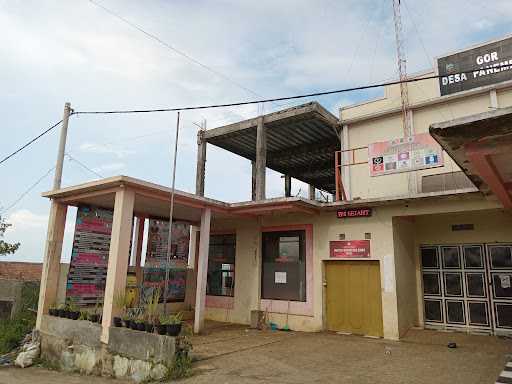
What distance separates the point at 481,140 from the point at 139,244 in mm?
10284

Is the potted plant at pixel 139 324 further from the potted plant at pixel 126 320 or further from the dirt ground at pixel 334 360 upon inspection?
the dirt ground at pixel 334 360

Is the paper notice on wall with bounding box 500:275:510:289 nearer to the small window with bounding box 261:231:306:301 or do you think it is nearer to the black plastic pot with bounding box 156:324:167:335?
the small window with bounding box 261:231:306:301

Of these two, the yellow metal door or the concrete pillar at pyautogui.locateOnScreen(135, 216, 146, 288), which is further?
the concrete pillar at pyautogui.locateOnScreen(135, 216, 146, 288)

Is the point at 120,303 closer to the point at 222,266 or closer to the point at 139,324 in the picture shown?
the point at 139,324

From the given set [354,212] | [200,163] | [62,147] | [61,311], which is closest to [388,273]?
[354,212]

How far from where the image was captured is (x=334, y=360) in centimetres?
723

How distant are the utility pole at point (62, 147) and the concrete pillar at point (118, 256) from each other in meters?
3.80

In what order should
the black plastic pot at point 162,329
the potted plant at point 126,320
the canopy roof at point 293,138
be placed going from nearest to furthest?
the black plastic pot at point 162,329 < the potted plant at point 126,320 < the canopy roof at point 293,138

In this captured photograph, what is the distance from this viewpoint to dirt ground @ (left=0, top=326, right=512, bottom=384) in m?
6.11

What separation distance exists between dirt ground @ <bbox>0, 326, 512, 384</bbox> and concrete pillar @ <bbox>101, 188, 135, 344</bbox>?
1.29 metres

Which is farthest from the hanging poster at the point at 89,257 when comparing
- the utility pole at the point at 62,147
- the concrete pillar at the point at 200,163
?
the concrete pillar at the point at 200,163

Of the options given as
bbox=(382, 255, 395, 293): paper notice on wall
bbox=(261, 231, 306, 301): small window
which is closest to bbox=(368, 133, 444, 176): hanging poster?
bbox=(382, 255, 395, 293): paper notice on wall

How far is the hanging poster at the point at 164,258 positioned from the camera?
1149 cm

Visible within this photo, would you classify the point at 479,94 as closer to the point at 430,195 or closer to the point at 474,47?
the point at 474,47
